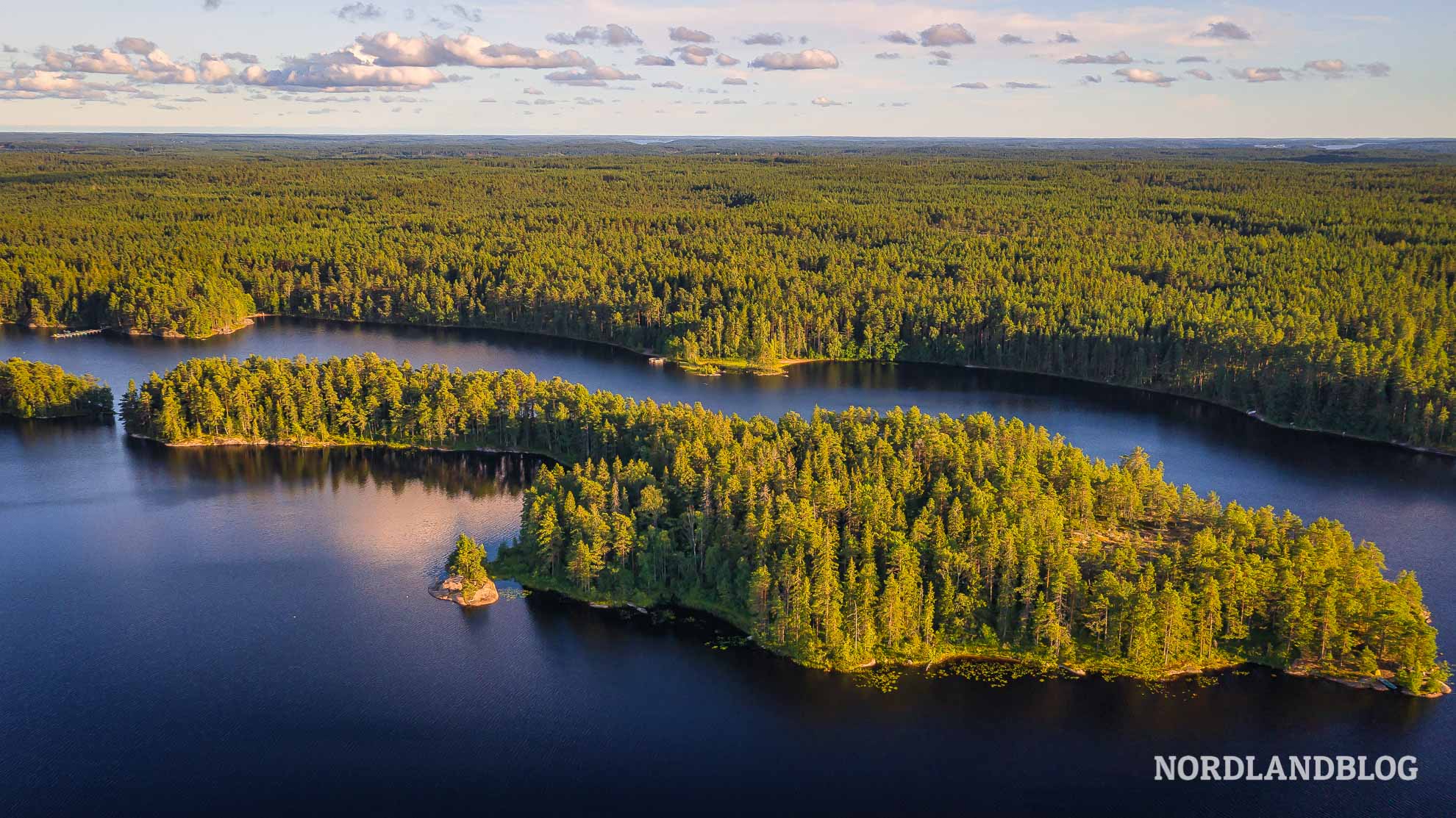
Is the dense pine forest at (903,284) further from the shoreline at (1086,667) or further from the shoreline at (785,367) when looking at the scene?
the shoreline at (1086,667)

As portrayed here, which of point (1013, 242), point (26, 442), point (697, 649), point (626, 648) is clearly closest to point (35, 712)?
point (626, 648)

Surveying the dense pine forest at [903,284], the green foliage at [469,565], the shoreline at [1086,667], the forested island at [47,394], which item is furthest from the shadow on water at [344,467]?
the dense pine forest at [903,284]

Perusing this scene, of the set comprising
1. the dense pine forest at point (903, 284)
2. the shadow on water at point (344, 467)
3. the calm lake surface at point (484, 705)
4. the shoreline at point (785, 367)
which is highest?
the dense pine forest at point (903, 284)

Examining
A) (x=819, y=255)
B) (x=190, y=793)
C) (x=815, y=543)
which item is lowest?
(x=190, y=793)

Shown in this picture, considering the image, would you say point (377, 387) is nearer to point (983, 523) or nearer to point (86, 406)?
point (86, 406)

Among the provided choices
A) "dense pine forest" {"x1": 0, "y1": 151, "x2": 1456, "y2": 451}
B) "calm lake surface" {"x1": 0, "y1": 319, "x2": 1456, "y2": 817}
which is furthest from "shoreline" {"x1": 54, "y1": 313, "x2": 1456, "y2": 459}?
"calm lake surface" {"x1": 0, "y1": 319, "x2": 1456, "y2": 817}

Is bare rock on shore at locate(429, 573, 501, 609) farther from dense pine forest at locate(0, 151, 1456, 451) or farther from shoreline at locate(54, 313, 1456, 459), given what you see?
dense pine forest at locate(0, 151, 1456, 451)

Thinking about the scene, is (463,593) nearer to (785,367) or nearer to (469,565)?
(469,565)
